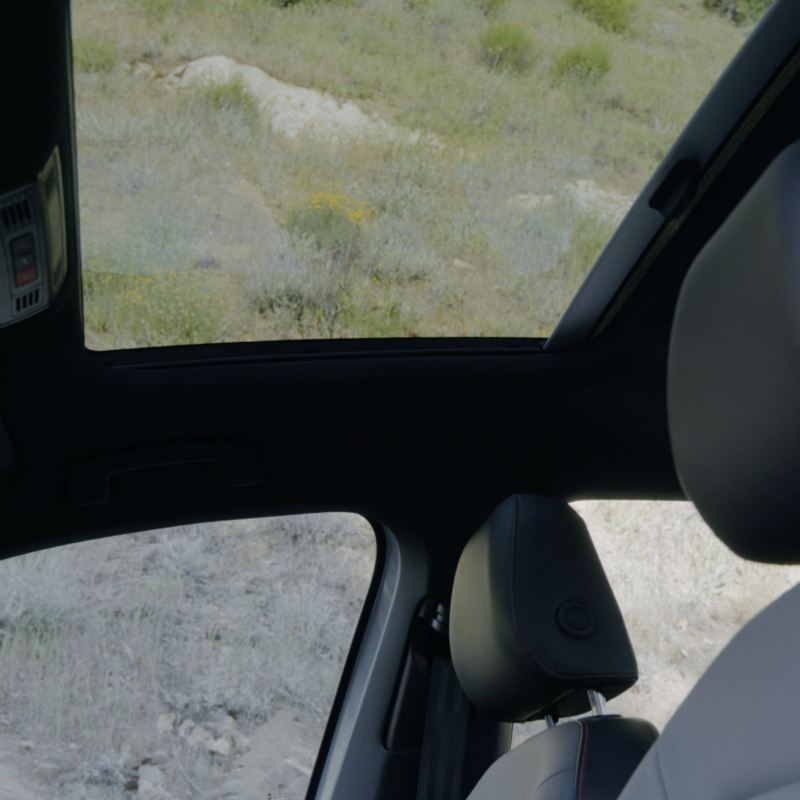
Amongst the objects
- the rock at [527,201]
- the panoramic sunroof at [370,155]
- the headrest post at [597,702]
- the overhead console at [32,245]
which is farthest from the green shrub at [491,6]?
the headrest post at [597,702]

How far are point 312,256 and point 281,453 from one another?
38cm

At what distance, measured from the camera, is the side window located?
1749mm

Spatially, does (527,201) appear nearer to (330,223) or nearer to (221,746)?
(330,223)

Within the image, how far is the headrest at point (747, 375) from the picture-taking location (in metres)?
0.98

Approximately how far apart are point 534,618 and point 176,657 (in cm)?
75

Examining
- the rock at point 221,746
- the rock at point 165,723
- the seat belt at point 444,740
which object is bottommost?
the rock at point 221,746

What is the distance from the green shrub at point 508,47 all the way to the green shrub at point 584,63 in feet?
0.19

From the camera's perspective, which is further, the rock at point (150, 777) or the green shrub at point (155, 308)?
the rock at point (150, 777)

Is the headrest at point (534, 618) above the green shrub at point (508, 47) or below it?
below

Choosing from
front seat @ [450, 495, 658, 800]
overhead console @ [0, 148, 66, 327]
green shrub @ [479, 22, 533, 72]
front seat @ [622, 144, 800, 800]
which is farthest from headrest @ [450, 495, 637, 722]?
green shrub @ [479, 22, 533, 72]

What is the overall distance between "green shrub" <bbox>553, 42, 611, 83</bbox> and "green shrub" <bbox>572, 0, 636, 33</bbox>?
38mm

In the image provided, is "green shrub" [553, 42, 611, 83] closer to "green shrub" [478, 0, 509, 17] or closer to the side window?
"green shrub" [478, 0, 509, 17]

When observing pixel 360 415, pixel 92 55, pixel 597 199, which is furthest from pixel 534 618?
pixel 92 55

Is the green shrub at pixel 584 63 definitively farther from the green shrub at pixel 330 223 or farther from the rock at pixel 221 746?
the rock at pixel 221 746
